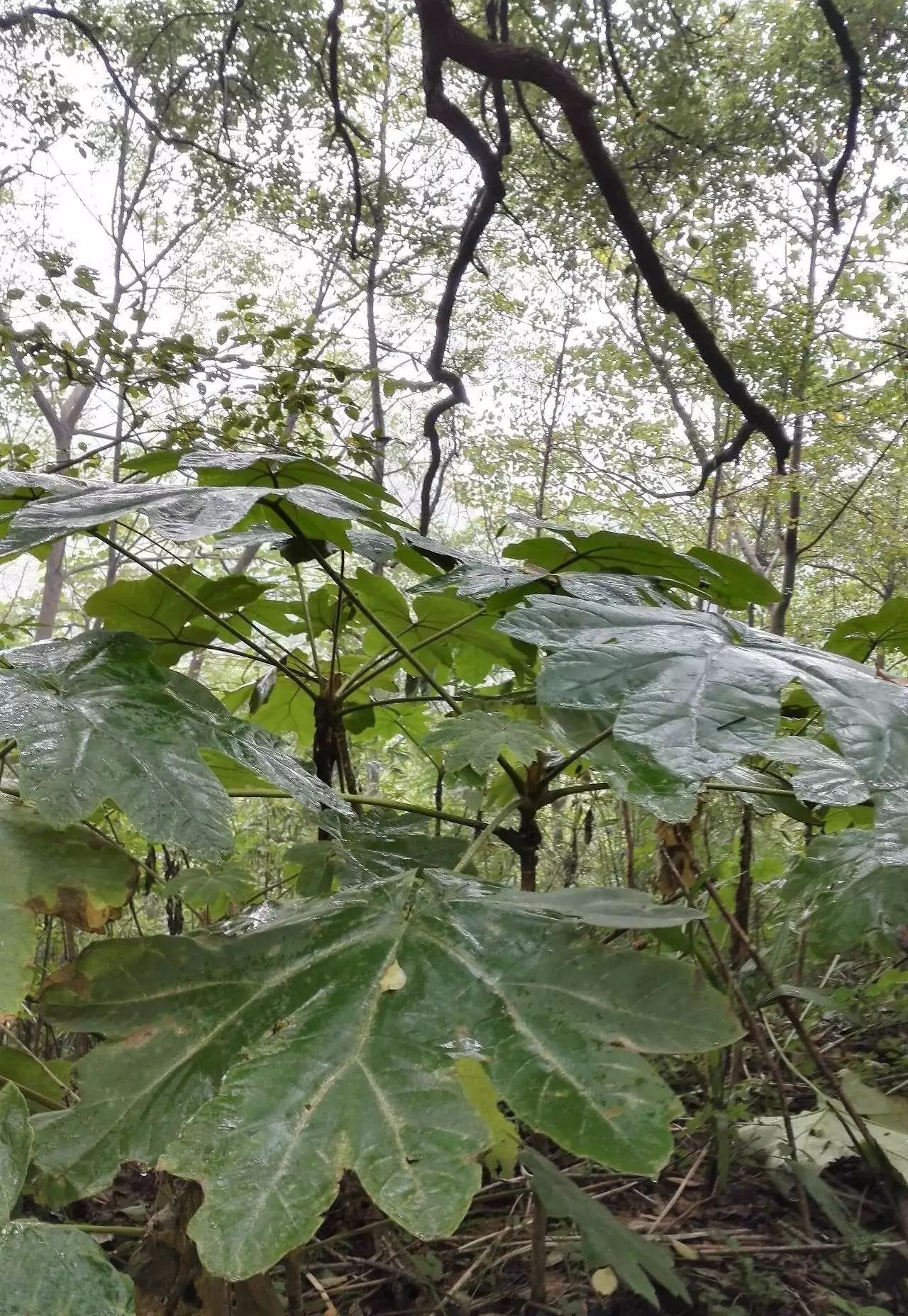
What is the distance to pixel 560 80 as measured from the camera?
2090 mm

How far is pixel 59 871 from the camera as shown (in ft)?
1.36

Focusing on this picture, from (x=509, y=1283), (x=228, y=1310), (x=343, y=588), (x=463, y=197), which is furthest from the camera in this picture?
(x=463, y=197)

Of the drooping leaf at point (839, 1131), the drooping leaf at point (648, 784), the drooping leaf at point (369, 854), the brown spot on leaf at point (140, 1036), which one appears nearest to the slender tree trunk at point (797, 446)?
the drooping leaf at point (839, 1131)

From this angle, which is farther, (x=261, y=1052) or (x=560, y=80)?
(x=560, y=80)

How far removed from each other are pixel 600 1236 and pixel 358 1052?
40cm

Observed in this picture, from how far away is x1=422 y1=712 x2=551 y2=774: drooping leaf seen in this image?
0.57 m

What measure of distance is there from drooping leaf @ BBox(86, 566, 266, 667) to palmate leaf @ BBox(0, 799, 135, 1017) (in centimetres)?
33

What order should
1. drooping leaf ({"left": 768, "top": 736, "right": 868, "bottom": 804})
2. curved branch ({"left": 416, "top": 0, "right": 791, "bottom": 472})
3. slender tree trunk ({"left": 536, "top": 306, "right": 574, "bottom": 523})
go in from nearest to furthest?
drooping leaf ({"left": 768, "top": 736, "right": 868, "bottom": 804})
curved branch ({"left": 416, "top": 0, "right": 791, "bottom": 472})
slender tree trunk ({"left": 536, "top": 306, "right": 574, "bottom": 523})

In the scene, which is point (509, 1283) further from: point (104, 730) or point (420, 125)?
point (420, 125)

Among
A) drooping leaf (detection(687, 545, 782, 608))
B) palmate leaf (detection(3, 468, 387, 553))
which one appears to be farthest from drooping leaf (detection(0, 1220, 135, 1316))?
drooping leaf (detection(687, 545, 782, 608))

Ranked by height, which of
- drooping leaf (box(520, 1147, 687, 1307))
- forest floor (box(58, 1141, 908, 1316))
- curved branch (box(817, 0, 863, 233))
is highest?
curved branch (box(817, 0, 863, 233))

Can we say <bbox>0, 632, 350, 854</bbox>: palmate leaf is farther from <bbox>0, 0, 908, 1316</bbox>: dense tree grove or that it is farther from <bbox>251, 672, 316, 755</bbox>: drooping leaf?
<bbox>251, 672, 316, 755</bbox>: drooping leaf

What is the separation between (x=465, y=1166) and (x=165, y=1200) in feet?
0.89

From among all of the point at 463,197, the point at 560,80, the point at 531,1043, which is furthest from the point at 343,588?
the point at 463,197
